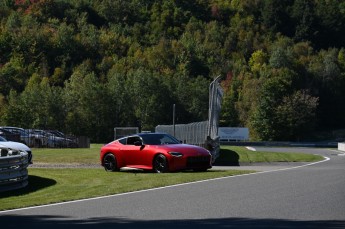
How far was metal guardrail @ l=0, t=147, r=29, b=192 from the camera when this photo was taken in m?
17.0

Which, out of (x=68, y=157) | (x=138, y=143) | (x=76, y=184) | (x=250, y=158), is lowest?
(x=250, y=158)

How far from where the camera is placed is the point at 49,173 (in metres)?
21.6

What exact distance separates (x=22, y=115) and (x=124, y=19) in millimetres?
84597

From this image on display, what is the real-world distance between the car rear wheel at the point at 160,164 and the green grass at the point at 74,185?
5.59ft

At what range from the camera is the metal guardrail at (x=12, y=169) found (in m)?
17.0

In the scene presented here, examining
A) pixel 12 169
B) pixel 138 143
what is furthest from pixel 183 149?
pixel 12 169

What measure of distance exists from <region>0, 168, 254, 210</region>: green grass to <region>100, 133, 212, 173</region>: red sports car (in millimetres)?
1554

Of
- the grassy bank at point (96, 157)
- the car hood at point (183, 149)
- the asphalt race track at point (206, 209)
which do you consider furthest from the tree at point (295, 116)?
the asphalt race track at point (206, 209)

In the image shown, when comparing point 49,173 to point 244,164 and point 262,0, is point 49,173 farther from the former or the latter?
point 262,0

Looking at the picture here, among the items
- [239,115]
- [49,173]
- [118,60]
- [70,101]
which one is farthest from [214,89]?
[118,60]

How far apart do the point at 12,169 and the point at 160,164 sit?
6.39 m

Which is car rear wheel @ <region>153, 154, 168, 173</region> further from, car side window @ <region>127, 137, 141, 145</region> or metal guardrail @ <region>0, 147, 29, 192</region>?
metal guardrail @ <region>0, 147, 29, 192</region>

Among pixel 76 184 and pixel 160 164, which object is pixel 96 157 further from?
pixel 76 184

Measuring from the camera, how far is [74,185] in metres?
18.4
